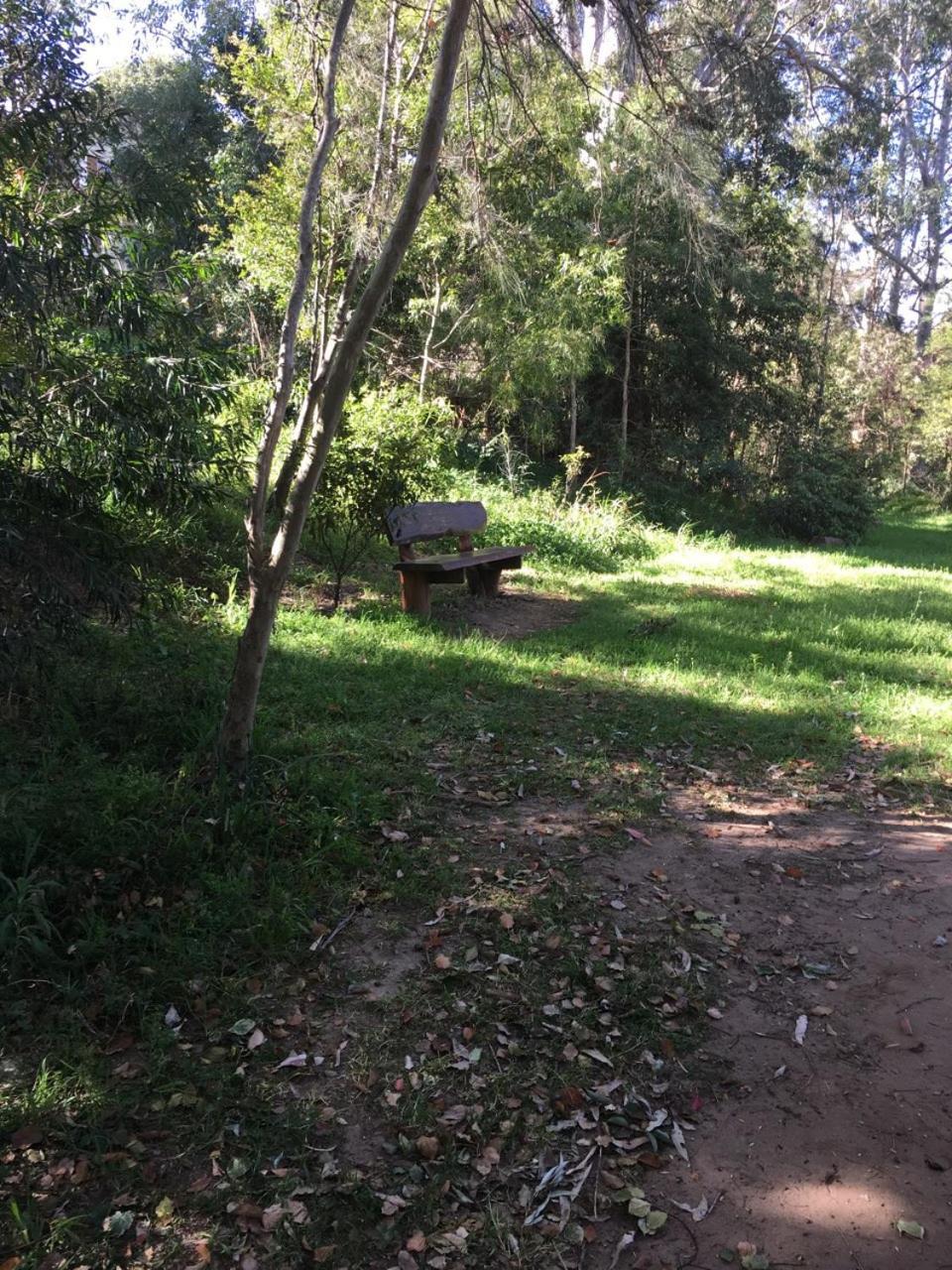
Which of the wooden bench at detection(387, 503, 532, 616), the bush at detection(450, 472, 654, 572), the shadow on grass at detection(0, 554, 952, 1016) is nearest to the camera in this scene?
the shadow on grass at detection(0, 554, 952, 1016)

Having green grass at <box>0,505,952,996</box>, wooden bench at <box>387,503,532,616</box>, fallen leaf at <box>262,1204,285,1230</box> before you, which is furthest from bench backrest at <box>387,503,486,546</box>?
fallen leaf at <box>262,1204,285,1230</box>

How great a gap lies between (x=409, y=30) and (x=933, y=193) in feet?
104

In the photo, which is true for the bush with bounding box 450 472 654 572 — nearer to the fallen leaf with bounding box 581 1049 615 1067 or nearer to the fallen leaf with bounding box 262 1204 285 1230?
the fallen leaf with bounding box 581 1049 615 1067

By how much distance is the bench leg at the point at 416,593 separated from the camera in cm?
754

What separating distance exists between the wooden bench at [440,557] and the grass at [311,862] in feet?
1.28

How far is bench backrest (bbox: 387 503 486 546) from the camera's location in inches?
299

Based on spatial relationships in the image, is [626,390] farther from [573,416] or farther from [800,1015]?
[800,1015]

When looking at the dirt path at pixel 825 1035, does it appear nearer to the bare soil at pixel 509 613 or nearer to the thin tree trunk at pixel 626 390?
the bare soil at pixel 509 613

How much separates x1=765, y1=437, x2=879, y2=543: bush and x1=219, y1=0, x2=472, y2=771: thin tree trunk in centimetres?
1396

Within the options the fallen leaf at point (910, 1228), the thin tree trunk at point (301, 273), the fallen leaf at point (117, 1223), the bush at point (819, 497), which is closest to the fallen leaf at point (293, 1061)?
the fallen leaf at point (117, 1223)

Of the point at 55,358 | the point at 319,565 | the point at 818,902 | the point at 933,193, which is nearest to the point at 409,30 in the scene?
the point at 319,565

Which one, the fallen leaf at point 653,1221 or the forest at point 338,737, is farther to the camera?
the forest at point 338,737

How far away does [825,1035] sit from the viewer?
2.97 m

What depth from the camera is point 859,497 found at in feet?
55.9
